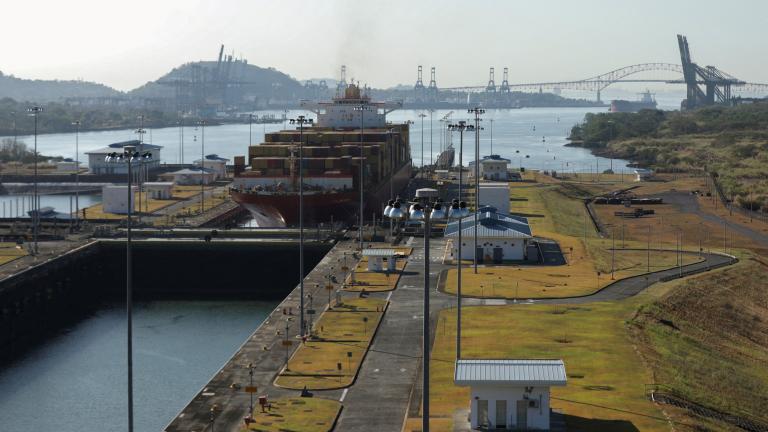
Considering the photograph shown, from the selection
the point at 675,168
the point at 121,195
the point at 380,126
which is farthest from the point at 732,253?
the point at 675,168

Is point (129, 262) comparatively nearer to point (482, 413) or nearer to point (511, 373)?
point (482, 413)

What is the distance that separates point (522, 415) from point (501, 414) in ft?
1.94

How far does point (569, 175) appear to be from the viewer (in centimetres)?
14525

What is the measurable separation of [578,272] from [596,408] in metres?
27.4

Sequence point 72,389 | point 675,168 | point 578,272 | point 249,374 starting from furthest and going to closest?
1. point 675,168
2. point 578,272
3. point 72,389
4. point 249,374

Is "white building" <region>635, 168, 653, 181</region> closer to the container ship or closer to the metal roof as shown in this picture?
the container ship

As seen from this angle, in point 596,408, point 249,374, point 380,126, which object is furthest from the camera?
point 380,126

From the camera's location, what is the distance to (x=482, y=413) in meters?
34.8

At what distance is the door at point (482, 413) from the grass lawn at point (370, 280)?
23.0 metres

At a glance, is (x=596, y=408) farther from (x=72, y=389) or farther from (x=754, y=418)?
(x=72, y=389)

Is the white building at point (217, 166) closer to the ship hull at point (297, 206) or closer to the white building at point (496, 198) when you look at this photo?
the ship hull at point (297, 206)

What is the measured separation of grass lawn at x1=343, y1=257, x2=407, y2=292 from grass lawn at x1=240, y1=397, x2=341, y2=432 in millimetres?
20039

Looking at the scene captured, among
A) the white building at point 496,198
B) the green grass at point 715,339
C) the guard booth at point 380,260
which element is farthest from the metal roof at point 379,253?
the white building at point 496,198

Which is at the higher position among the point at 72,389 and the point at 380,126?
the point at 380,126
